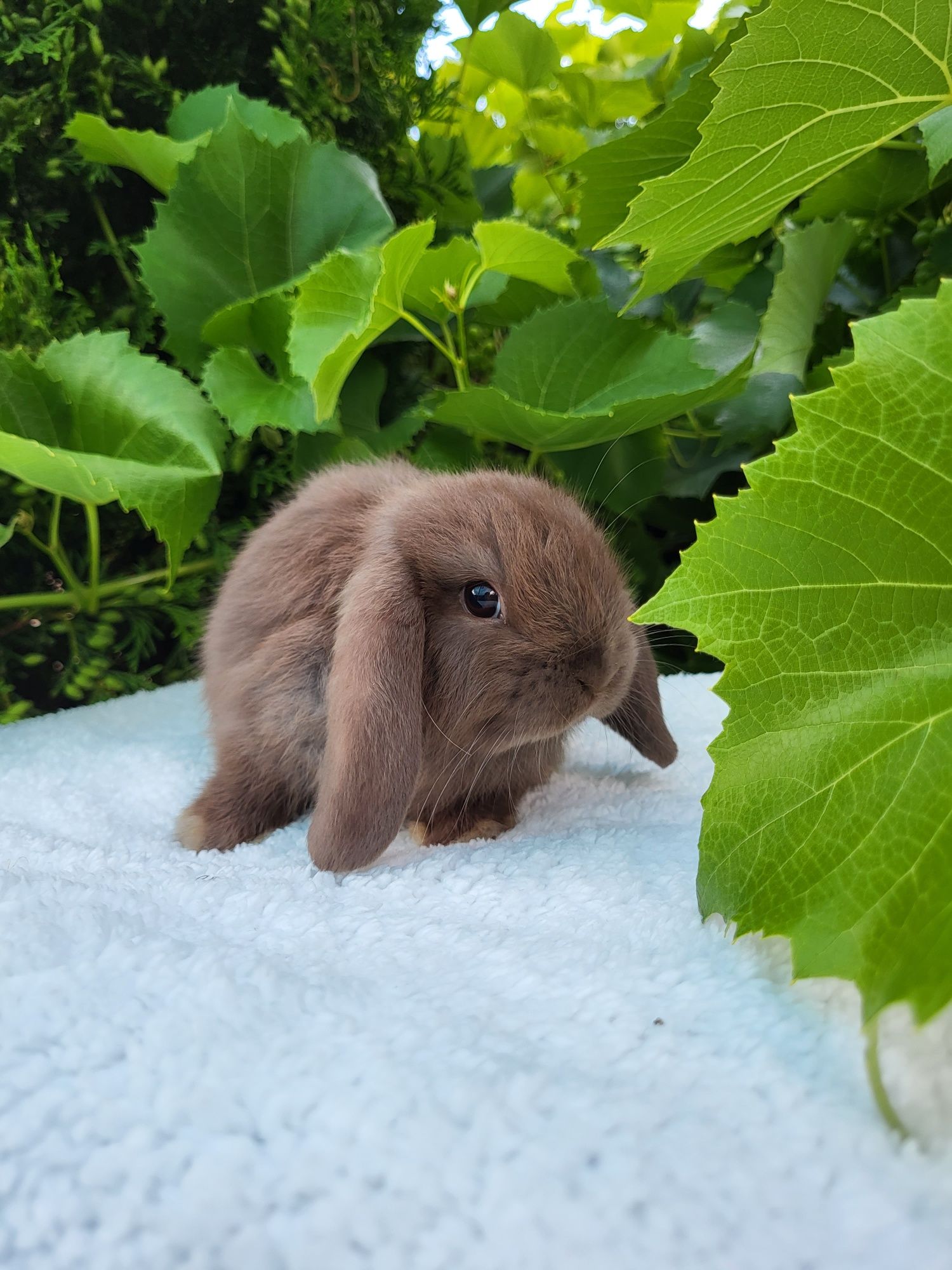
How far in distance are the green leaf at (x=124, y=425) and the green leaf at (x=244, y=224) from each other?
0.56 feet

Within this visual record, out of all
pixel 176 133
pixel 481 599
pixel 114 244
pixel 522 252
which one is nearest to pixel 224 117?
pixel 176 133

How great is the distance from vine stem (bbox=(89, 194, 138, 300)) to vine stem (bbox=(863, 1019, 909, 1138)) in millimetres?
1356

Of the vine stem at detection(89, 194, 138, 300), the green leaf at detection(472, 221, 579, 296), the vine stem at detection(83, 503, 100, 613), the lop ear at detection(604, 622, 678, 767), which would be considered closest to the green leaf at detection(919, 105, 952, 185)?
the green leaf at detection(472, 221, 579, 296)

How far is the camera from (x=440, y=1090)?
414 mm

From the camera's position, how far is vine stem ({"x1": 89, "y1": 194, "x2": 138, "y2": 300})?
4.28 feet

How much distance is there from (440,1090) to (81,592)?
1062mm

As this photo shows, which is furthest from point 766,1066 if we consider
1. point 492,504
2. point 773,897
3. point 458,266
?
point 458,266

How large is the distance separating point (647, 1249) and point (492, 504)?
0.63 m

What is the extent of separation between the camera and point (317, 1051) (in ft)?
1.46

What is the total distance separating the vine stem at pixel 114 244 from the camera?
1304 millimetres

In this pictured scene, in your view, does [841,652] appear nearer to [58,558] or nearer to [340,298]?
[340,298]

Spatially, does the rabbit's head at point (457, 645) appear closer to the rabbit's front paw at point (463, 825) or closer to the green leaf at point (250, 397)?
the rabbit's front paw at point (463, 825)

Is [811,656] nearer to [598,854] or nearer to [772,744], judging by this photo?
[772,744]

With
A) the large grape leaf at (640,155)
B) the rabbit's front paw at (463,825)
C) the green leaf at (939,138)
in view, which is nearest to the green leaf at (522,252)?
the large grape leaf at (640,155)
